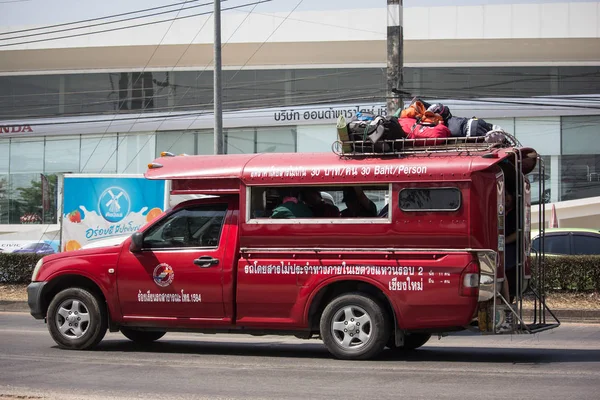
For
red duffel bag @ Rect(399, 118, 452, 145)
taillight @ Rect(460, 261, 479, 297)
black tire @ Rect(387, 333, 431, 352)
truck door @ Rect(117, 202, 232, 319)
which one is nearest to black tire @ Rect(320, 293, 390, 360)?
taillight @ Rect(460, 261, 479, 297)

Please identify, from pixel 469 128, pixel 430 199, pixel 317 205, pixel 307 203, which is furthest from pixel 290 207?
pixel 469 128

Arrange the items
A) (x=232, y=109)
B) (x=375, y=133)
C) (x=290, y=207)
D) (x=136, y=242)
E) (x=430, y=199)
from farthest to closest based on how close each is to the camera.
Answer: (x=232, y=109) < (x=136, y=242) < (x=290, y=207) < (x=375, y=133) < (x=430, y=199)

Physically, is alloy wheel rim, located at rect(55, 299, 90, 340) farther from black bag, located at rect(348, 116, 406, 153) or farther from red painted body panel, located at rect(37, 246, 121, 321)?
black bag, located at rect(348, 116, 406, 153)

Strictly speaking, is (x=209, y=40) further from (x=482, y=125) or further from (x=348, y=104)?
(x=482, y=125)

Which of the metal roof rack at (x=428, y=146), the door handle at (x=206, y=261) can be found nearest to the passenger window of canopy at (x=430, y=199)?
the metal roof rack at (x=428, y=146)

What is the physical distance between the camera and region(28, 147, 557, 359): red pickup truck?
352 inches

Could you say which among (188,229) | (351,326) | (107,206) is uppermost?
(107,206)

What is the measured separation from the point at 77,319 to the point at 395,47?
945 cm

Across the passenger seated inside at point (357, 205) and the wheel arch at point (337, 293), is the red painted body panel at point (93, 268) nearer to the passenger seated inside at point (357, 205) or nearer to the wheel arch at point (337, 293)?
the wheel arch at point (337, 293)

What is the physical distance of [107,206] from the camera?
2139cm

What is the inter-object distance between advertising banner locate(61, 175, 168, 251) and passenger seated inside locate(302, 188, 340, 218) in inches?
469

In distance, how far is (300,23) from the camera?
35.8m

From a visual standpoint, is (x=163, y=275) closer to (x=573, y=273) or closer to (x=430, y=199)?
(x=430, y=199)

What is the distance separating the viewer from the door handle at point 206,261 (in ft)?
32.2
